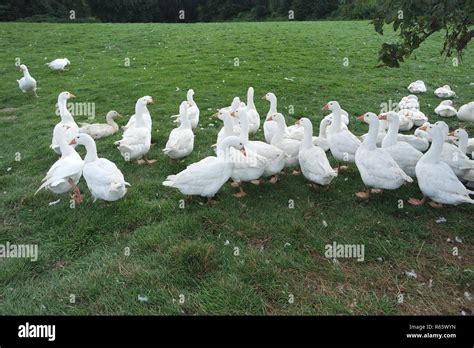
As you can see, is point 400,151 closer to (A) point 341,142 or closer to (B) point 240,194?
(A) point 341,142

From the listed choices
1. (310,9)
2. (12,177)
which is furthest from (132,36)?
(310,9)

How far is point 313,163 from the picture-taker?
6.73 metres

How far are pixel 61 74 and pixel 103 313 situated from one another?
15.6 metres

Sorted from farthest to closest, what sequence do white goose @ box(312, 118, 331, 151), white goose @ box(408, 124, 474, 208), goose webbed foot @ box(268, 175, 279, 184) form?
white goose @ box(312, 118, 331, 151) < goose webbed foot @ box(268, 175, 279, 184) < white goose @ box(408, 124, 474, 208)

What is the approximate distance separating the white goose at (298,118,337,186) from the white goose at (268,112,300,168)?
31cm

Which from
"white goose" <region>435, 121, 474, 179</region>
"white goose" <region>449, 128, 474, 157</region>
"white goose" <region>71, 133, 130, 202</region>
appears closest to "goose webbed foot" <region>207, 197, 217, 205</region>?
"white goose" <region>71, 133, 130, 202</region>

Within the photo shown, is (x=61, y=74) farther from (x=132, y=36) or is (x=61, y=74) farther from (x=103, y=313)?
(x=103, y=313)

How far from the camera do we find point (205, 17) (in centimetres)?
5512

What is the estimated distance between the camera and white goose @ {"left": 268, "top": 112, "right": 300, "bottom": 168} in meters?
7.53

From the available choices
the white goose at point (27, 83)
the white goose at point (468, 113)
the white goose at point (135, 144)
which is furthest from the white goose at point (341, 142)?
the white goose at point (27, 83)

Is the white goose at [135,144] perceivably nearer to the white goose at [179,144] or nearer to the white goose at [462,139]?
the white goose at [179,144]

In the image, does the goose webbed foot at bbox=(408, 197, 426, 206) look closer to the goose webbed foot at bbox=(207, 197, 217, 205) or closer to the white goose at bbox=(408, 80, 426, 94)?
the goose webbed foot at bbox=(207, 197, 217, 205)
